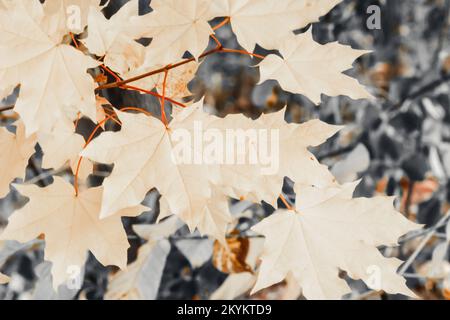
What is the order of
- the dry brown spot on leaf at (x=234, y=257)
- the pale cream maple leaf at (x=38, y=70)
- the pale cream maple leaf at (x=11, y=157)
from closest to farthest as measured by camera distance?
the pale cream maple leaf at (x=38, y=70), the pale cream maple leaf at (x=11, y=157), the dry brown spot on leaf at (x=234, y=257)

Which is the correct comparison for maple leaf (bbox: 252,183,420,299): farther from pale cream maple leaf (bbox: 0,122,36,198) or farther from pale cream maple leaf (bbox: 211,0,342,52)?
pale cream maple leaf (bbox: 0,122,36,198)

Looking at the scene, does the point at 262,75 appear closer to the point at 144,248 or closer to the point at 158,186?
the point at 158,186

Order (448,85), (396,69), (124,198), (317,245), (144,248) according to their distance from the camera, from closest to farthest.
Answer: (124,198) < (317,245) < (144,248) < (448,85) < (396,69)

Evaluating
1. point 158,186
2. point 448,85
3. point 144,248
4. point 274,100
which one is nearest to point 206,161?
point 158,186

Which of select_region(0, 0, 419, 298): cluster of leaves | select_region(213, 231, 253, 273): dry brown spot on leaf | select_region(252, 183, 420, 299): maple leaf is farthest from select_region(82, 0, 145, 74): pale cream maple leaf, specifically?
select_region(213, 231, 253, 273): dry brown spot on leaf

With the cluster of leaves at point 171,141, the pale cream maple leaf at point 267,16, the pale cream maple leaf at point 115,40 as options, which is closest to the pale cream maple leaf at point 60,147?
the cluster of leaves at point 171,141

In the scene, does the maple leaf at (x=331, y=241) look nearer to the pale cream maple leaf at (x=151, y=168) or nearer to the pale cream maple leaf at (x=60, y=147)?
the pale cream maple leaf at (x=151, y=168)
